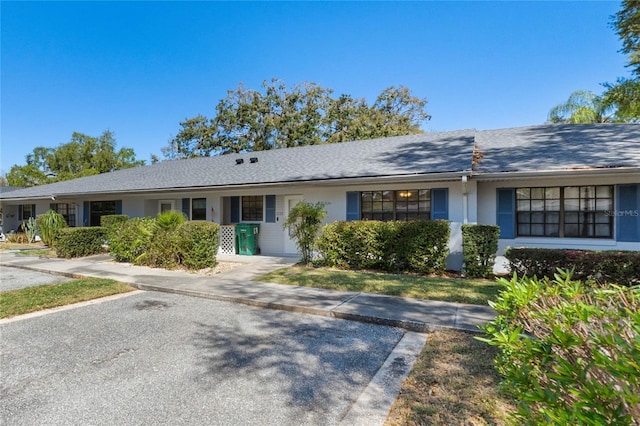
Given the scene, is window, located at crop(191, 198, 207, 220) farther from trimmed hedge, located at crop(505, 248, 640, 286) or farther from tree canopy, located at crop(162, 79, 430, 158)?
tree canopy, located at crop(162, 79, 430, 158)

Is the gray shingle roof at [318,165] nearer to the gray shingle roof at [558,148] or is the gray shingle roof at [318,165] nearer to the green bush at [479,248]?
the gray shingle roof at [558,148]

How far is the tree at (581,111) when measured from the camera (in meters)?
22.3

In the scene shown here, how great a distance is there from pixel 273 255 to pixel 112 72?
13904 millimetres

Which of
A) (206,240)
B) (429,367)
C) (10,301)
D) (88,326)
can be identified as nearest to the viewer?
(429,367)

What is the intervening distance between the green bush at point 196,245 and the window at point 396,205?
4757mm

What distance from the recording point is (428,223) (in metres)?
8.27

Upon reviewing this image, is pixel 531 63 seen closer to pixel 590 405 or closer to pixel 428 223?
pixel 428 223

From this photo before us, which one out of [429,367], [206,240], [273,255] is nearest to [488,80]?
[273,255]

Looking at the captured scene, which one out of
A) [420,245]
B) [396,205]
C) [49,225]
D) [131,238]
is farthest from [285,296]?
[49,225]

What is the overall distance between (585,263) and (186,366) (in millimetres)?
7626

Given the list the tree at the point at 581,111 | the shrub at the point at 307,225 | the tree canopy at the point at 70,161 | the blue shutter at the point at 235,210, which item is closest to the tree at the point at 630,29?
the tree at the point at 581,111

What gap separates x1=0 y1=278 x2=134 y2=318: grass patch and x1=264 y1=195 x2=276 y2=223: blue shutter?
5.82 meters

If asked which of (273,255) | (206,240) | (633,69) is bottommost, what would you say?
(273,255)

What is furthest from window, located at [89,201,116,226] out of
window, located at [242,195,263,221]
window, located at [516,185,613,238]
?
window, located at [516,185,613,238]
